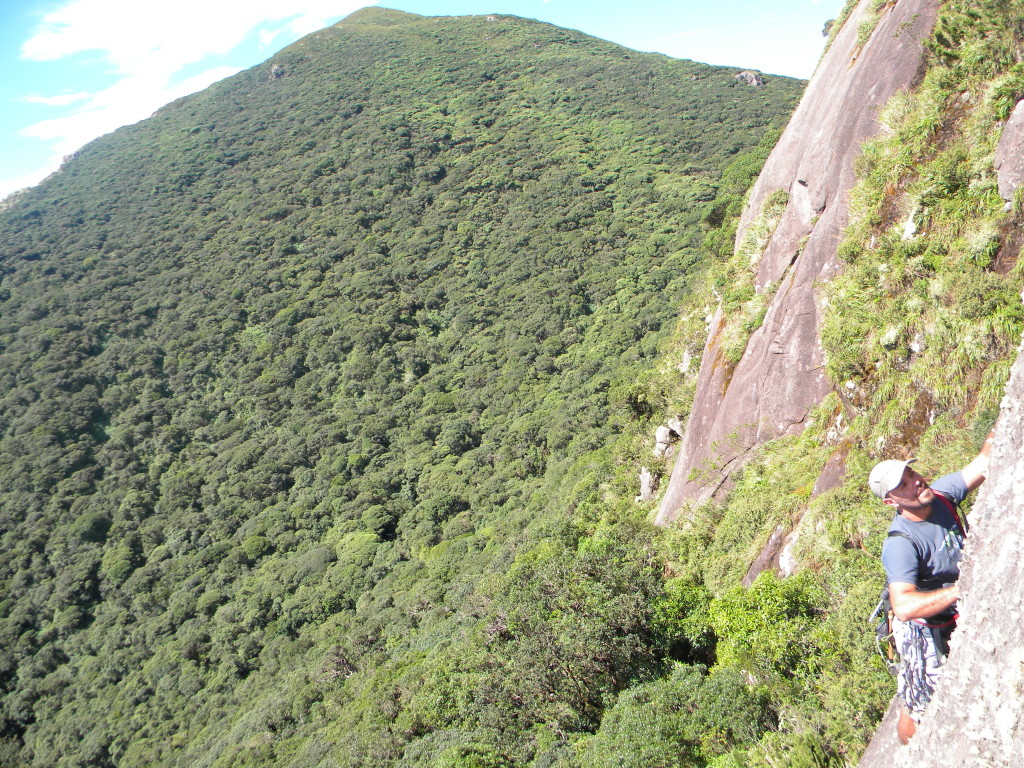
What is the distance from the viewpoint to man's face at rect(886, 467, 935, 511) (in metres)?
3.67

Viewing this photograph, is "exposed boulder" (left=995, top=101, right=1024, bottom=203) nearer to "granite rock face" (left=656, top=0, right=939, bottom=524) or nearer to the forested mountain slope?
"granite rock face" (left=656, top=0, right=939, bottom=524)

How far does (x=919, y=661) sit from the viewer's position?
3809 mm

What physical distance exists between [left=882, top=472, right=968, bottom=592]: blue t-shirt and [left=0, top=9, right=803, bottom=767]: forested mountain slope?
4.90 metres

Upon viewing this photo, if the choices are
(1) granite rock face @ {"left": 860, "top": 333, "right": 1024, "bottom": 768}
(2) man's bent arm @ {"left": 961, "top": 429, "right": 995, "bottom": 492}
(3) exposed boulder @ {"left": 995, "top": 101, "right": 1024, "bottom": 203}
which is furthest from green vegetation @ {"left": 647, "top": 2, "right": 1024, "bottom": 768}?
(2) man's bent arm @ {"left": 961, "top": 429, "right": 995, "bottom": 492}

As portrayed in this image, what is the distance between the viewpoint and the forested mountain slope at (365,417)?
15.1m

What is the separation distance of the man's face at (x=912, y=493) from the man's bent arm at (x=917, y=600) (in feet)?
1.51

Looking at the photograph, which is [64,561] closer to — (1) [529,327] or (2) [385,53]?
(1) [529,327]

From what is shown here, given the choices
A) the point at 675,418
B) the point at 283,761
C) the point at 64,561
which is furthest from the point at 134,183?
the point at 675,418

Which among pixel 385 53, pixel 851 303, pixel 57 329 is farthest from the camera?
pixel 385 53

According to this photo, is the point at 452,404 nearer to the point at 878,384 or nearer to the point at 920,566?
the point at 878,384

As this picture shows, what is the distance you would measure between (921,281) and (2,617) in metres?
58.6

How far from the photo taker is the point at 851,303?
959 centimetres

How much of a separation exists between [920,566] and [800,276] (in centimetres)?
857

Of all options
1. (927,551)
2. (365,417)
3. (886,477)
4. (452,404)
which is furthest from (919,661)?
(365,417)
